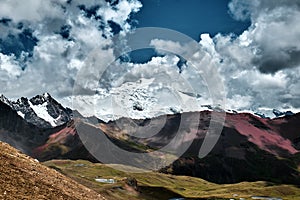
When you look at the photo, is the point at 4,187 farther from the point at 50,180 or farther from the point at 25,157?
the point at 25,157

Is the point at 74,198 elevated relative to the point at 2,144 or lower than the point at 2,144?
lower

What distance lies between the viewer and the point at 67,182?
2403 inches

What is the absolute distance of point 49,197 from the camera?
1880 inches

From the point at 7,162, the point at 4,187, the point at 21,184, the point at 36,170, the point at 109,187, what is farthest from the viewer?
the point at 109,187

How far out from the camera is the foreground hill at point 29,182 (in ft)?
148


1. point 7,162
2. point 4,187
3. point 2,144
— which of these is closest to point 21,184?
point 4,187

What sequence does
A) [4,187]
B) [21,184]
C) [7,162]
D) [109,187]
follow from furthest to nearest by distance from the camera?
1. [109,187]
2. [7,162]
3. [21,184]
4. [4,187]

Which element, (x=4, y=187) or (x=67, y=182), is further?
(x=67, y=182)

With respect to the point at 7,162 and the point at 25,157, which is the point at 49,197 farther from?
the point at 25,157

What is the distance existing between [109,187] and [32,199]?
503 feet

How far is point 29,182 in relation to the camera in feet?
162

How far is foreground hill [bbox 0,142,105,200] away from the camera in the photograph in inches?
1773

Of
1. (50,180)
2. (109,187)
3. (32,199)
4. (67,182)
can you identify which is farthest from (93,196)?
(109,187)

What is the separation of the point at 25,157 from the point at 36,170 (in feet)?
23.0
